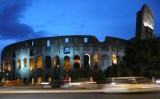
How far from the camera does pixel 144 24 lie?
120 meters

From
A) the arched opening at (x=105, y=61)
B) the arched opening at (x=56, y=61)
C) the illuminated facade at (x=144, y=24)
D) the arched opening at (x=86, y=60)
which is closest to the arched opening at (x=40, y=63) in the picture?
the arched opening at (x=56, y=61)

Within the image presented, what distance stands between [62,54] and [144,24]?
1201 inches

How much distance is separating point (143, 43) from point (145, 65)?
947 centimetres

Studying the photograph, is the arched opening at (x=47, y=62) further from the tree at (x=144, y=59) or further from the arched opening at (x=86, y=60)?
the tree at (x=144, y=59)

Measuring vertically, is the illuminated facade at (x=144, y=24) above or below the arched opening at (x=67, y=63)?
above

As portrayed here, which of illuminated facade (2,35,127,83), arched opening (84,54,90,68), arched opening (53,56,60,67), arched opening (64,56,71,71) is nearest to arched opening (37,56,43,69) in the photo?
illuminated facade (2,35,127,83)

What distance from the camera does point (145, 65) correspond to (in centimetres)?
7925

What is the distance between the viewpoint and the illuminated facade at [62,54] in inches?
4021

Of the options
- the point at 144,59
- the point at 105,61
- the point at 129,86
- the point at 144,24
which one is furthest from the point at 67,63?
the point at 129,86

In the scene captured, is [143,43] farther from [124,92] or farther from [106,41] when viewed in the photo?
[124,92]

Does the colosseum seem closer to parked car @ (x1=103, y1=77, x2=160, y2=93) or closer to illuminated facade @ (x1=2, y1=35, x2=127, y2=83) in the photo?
illuminated facade @ (x1=2, y1=35, x2=127, y2=83)

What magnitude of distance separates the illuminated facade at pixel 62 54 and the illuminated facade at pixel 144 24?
34.8 feet

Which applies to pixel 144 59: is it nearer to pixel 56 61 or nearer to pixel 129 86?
pixel 56 61

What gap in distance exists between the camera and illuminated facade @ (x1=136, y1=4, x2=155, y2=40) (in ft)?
386
